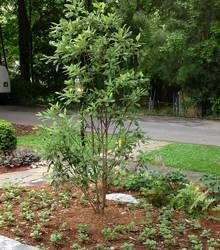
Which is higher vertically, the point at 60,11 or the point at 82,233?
the point at 60,11

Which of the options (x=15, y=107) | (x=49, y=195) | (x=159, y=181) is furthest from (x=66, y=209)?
(x=15, y=107)

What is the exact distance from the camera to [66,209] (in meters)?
6.52

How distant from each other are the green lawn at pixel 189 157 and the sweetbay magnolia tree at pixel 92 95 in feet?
11.8

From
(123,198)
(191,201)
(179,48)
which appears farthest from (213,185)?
(179,48)

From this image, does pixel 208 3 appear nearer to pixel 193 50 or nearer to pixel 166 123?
pixel 193 50

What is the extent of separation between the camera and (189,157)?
10.8m

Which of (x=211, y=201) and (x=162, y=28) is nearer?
(x=211, y=201)

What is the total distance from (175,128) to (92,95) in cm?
1018

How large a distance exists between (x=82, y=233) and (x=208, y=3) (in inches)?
498

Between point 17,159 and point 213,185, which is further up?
point 213,185

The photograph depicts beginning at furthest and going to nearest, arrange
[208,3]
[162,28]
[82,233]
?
[162,28] < [208,3] < [82,233]

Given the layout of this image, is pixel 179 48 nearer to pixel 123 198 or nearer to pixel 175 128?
pixel 175 128

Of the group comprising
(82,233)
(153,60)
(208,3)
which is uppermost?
(208,3)

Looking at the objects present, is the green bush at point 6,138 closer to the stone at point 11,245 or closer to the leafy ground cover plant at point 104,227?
the leafy ground cover plant at point 104,227
